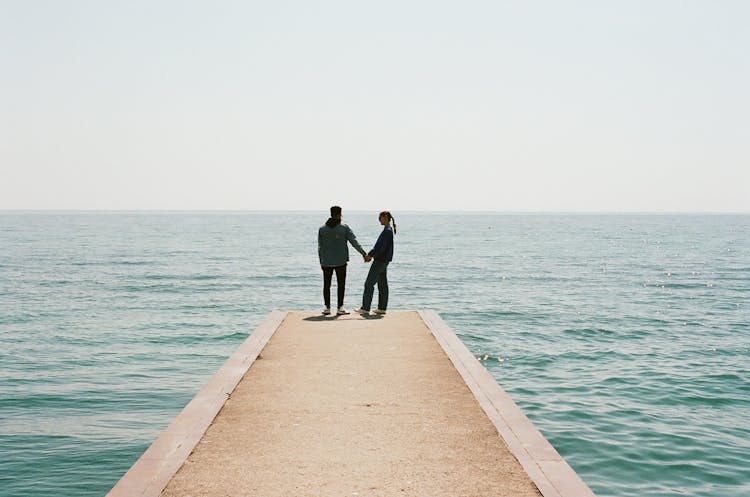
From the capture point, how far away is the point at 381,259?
15102 millimetres

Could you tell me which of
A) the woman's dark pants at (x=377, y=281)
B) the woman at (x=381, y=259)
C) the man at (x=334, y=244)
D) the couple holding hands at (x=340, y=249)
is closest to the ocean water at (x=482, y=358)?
the woman's dark pants at (x=377, y=281)

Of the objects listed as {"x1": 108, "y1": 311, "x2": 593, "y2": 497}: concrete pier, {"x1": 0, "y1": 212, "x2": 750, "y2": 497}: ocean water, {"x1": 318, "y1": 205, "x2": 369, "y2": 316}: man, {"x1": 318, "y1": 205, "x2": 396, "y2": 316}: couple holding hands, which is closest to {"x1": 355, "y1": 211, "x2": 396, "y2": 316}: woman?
{"x1": 318, "y1": 205, "x2": 396, "y2": 316}: couple holding hands

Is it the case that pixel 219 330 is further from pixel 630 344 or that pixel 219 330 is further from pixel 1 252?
pixel 1 252

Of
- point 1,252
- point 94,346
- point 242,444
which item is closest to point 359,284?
point 94,346

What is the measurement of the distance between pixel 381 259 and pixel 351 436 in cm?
807

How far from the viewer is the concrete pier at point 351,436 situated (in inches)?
235

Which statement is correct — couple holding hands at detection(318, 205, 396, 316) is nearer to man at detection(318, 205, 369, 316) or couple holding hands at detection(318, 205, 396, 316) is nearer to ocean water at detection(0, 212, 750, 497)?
man at detection(318, 205, 369, 316)

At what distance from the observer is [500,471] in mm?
6258

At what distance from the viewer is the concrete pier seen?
19.6 feet

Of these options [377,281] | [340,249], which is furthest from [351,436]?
[377,281]

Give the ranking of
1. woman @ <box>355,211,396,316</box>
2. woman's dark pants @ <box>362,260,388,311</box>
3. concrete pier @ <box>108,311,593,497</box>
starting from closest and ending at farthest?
1. concrete pier @ <box>108,311,593,497</box>
2. woman @ <box>355,211,396,316</box>
3. woman's dark pants @ <box>362,260,388,311</box>

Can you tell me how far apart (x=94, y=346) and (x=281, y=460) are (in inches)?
641

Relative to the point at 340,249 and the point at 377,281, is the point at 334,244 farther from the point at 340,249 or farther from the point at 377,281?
the point at 377,281

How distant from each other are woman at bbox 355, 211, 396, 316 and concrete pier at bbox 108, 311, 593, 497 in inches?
157
